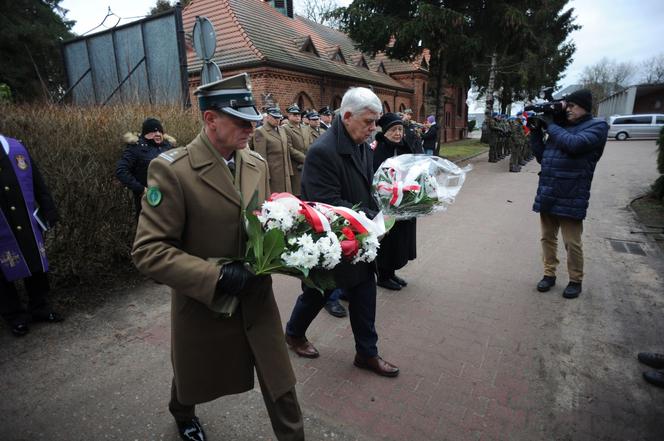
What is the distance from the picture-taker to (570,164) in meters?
4.03

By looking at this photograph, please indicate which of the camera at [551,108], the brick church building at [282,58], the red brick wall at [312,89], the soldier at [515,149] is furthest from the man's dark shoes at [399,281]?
the brick church building at [282,58]

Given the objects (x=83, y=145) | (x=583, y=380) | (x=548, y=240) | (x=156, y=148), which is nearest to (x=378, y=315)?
(x=583, y=380)

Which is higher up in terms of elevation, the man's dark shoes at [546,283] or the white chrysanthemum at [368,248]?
the white chrysanthemum at [368,248]

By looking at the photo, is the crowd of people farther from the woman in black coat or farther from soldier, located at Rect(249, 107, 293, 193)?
soldier, located at Rect(249, 107, 293, 193)

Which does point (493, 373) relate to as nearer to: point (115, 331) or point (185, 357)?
point (185, 357)

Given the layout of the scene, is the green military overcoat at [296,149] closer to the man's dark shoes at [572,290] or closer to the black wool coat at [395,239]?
the black wool coat at [395,239]

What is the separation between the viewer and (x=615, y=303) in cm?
416

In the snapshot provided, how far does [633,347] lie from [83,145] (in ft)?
19.5

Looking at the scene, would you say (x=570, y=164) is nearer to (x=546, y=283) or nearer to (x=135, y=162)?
(x=546, y=283)

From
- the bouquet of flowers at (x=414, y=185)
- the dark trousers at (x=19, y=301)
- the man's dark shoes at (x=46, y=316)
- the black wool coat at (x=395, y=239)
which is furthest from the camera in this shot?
the black wool coat at (x=395, y=239)

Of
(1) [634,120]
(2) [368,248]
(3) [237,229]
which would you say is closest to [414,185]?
(2) [368,248]

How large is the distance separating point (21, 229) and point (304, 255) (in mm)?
3181

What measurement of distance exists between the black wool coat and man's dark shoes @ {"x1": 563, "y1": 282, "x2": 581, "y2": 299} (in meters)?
1.73

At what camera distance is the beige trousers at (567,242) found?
4184 millimetres
